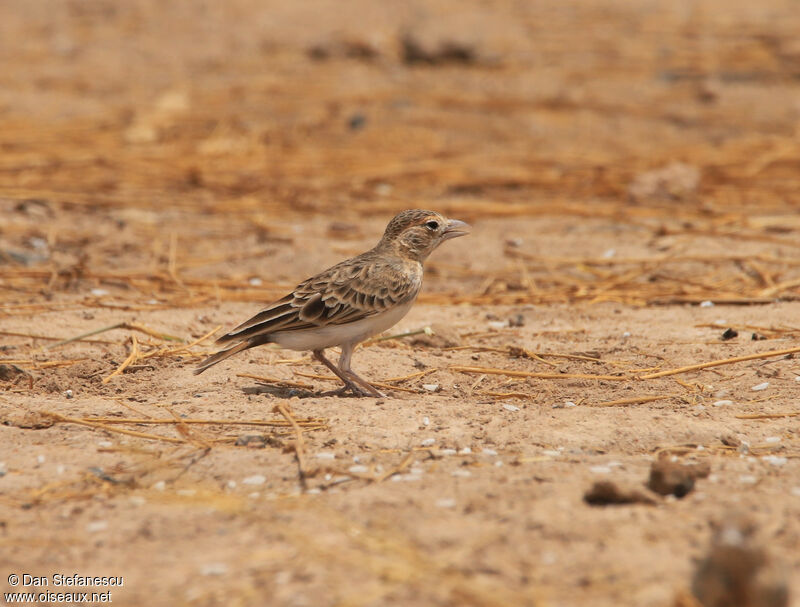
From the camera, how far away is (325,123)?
11914 millimetres

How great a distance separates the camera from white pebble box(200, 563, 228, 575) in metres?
3.33

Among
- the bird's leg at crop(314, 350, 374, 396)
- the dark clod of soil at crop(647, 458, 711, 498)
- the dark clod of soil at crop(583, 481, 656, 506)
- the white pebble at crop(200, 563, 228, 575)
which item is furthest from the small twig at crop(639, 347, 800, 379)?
the white pebble at crop(200, 563, 228, 575)

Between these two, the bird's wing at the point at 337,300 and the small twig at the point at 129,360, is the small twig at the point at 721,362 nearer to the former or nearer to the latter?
the bird's wing at the point at 337,300

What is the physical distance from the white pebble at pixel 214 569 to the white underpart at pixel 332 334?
2045 mm

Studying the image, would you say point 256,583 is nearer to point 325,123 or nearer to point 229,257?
point 229,257

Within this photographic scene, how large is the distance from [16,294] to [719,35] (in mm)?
9591

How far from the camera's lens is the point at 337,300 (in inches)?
211

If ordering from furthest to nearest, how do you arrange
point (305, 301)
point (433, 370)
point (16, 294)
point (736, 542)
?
point (16, 294) < point (433, 370) < point (305, 301) < point (736, 542)

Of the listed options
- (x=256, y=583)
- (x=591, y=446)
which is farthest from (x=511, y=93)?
(x=256, y=583)

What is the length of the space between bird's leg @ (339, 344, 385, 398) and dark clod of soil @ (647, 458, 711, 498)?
1.73m

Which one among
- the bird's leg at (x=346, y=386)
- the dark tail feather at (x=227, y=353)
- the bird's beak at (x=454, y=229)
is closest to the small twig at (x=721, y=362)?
the bird's beak at (x=454, y=229)

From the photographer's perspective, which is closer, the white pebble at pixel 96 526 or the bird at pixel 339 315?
the white pebble at pixel 96 526

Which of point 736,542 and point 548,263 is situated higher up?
point 736,542

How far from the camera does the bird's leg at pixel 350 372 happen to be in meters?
5.25
